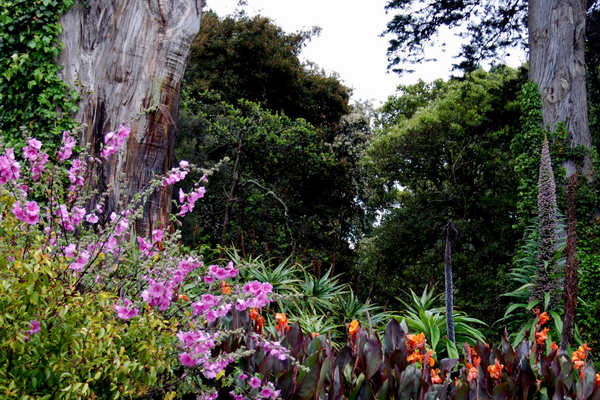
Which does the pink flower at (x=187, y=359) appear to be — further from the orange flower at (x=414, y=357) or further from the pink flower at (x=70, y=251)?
the orange flower at (x=414, y=357)

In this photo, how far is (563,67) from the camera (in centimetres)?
822

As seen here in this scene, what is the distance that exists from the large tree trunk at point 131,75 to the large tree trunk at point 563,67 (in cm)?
655

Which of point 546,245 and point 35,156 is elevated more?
point 546,245

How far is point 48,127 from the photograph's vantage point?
15.7 ft

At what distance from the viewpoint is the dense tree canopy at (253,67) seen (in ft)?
44.9

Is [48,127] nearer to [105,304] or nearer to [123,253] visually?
[123,253]

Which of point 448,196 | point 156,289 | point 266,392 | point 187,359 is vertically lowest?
point 266,392

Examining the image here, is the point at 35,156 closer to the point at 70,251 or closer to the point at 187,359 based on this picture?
the point at 70,251

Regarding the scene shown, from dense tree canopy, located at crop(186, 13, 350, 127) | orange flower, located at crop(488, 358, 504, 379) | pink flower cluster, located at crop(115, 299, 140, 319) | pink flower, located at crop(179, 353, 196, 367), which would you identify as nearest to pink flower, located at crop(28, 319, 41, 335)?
pink flower cluster, located at crop(115, 299, 140, 319)

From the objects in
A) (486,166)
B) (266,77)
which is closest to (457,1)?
(486,166)

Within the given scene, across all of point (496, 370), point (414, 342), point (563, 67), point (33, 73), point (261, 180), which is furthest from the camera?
point (261, 180)

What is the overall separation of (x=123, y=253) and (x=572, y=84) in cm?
847

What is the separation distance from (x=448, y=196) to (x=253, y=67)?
6.75m

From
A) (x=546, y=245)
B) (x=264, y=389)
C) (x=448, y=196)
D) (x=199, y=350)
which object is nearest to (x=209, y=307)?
(x=199, y=350)
